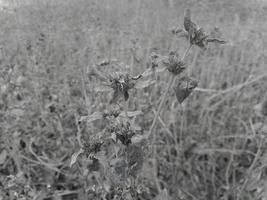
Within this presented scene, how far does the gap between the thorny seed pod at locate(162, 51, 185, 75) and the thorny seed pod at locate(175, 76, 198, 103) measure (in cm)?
3

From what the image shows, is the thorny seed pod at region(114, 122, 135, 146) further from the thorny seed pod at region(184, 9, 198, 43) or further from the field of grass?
the thorny seed pod at region(184, 9, 198, 43)

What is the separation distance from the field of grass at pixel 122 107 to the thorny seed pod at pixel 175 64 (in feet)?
1.18

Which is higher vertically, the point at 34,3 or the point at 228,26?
the point at 34,3

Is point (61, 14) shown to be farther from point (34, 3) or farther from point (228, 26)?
point (228, 26)

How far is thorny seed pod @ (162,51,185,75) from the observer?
2.60ft

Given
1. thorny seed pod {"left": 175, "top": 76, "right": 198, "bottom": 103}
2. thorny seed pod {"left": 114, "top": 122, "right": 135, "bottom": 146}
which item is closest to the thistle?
thorny seed pod {"left": 175, "top": 76, "right": 198, "bottom": 103}

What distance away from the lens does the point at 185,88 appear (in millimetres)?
790

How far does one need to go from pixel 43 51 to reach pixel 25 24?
1.31ft

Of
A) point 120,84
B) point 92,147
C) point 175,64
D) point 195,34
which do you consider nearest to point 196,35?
point 195,34

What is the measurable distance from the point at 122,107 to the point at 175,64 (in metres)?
0.72

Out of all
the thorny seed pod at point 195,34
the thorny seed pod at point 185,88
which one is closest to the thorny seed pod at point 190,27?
the thorny seed pod at point 195,34

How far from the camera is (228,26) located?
2719mm

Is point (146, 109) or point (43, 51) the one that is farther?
point (43, 51)

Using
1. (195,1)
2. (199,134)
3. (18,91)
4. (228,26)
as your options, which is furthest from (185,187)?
(228,26)
